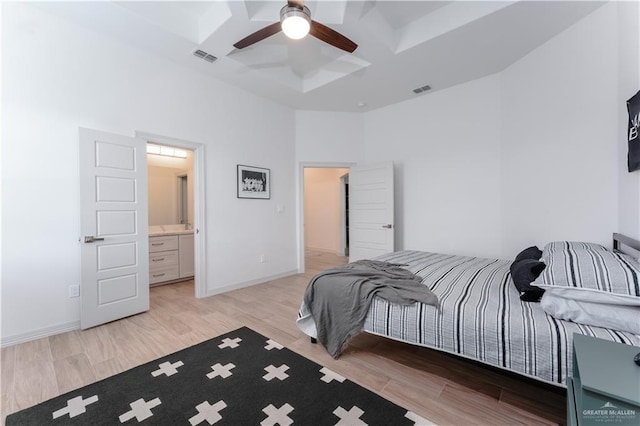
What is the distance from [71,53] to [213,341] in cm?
308

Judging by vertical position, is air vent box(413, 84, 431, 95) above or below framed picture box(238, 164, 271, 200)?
above

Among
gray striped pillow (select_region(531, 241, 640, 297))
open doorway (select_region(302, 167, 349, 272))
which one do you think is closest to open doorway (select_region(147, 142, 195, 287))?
open doorway (select_region(302, 167, 349, 272))

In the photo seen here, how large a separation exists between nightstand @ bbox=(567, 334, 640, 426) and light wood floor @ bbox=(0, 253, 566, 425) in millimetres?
669

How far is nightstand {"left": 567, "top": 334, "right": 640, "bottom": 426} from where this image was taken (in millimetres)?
793

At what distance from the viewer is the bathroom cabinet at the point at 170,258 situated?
397 cm

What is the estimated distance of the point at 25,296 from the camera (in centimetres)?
233

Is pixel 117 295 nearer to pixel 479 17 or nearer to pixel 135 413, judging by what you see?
pixel 135 413

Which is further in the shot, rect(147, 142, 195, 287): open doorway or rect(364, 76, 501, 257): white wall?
rect(147, 142, 195, 287): open doorway

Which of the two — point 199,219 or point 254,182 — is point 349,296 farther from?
point 254,182

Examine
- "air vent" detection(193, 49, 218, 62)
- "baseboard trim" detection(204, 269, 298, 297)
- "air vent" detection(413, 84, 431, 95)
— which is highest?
"air vent" detection(193, 49, 218, 62)

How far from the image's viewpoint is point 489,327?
1471mm

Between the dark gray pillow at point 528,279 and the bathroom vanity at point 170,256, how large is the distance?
4.39 m

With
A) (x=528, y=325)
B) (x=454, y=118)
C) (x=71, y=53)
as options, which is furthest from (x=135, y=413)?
(x=454, y=118)

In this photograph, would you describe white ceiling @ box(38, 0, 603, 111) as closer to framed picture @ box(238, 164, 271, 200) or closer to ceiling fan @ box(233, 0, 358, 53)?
ceiling fan @ box(233, 0, 358, 53)
